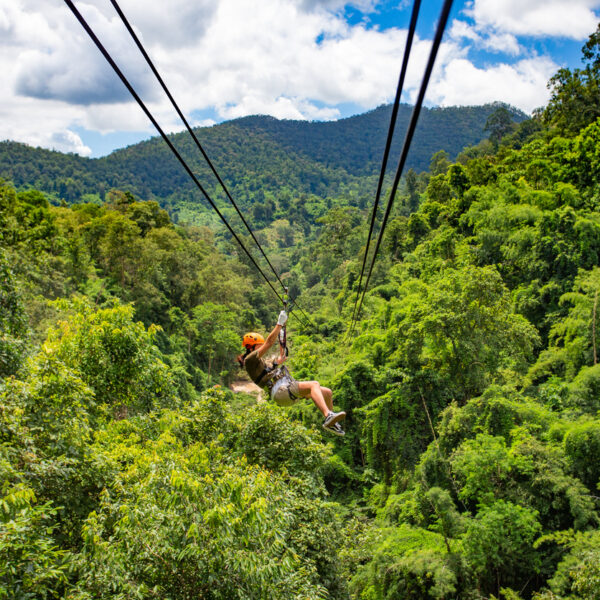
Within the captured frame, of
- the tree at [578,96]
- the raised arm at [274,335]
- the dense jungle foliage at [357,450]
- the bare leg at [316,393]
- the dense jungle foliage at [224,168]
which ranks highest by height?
the dense jungle foliage at [224,168]

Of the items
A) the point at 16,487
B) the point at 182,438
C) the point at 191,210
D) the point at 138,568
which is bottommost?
the point at 182,438

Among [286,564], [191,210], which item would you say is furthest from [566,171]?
[191,210]

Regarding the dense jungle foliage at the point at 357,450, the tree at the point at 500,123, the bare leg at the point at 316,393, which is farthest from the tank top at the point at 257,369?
the tree at the point at 500,123

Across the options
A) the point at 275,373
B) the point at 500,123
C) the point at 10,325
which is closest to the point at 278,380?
the point at 275,373

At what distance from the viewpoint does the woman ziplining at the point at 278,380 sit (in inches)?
199

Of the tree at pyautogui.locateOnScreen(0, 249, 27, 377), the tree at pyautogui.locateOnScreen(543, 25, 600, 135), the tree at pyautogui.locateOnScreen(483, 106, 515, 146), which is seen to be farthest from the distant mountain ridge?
the tree at pyautogui.locateOnScreen(0, 249, 27, 377)

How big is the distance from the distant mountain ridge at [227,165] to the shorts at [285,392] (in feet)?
435

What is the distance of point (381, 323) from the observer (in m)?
19.2

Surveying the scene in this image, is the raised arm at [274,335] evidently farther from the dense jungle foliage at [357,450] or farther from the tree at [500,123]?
the tree at [500,123]

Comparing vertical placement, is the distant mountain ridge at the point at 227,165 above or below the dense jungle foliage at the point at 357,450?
above

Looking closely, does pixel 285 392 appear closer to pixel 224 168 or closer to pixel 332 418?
pixel 332 418

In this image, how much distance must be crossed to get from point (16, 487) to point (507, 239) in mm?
18631

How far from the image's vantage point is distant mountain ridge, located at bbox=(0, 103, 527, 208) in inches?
5084

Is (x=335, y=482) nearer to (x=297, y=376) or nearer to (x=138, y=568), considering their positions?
(x=297, y=376)
